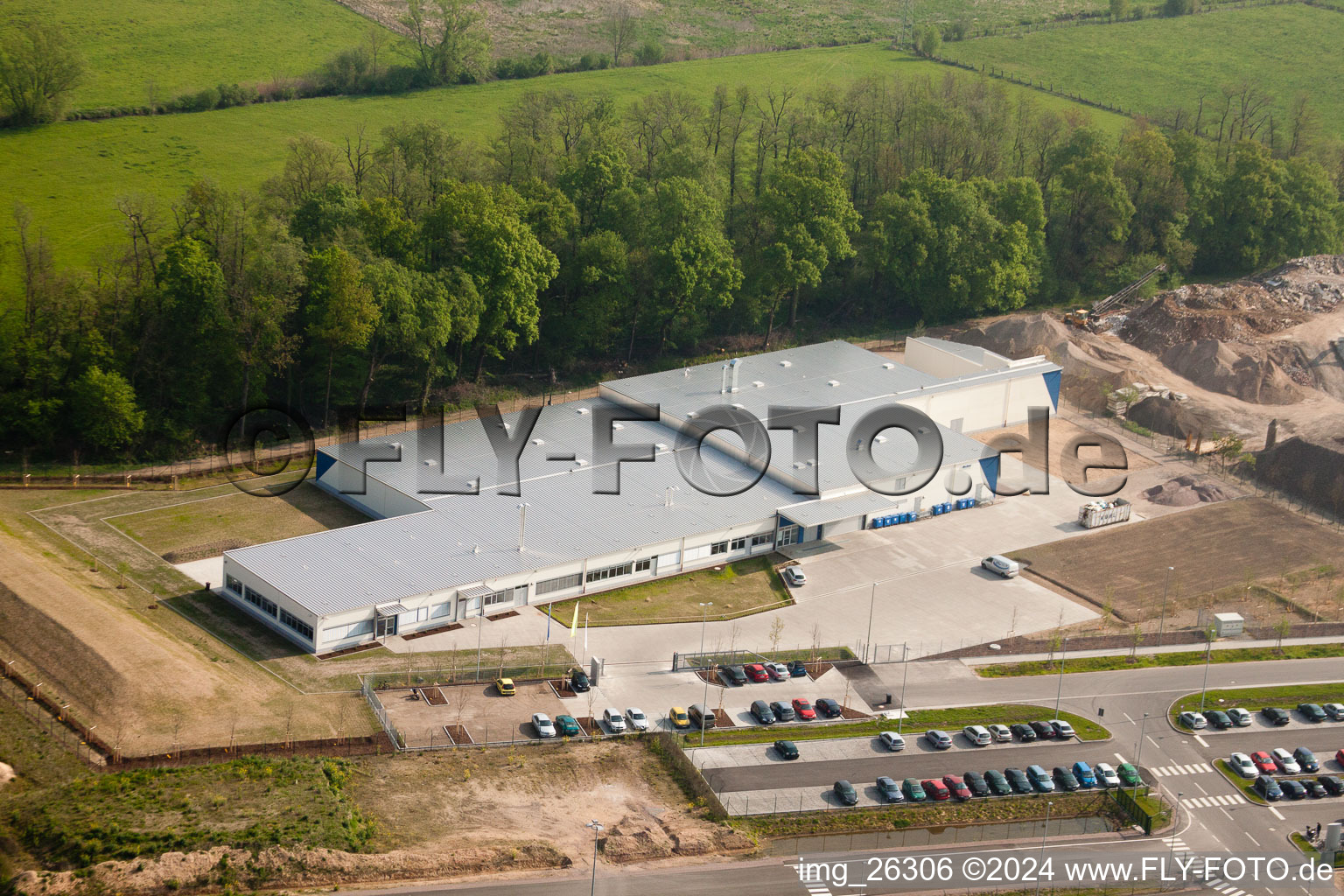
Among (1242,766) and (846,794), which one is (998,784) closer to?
(846,794)

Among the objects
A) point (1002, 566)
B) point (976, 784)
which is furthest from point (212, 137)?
point (976, 784)

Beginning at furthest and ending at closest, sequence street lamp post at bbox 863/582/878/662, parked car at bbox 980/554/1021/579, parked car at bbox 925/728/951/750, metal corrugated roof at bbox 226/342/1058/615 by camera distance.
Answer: parked car at bbox 980/554/1021/579
metal corrugated roof at bbox 226/342/1058/615
street lamp post at bbox 863/582/878/662
parked car at bbox 925/728/951/750

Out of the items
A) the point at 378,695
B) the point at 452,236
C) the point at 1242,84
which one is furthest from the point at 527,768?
the point at 1242,84

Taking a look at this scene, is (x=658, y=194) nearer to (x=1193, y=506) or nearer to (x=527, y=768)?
(x=1193, y=506)

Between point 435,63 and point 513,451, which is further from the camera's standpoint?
point 435,63

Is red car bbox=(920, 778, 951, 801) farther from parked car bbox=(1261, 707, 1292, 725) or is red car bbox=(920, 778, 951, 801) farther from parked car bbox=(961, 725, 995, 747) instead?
parked car bbox=(1261, 707, 1292, 725)

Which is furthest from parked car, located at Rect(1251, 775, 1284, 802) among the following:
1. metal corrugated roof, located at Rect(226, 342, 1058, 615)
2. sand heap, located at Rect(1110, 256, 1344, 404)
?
sand heap, located at Rect(1110, 256, 1344, 404)

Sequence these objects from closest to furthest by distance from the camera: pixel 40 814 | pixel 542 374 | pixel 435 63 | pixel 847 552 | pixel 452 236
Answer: pixel 40 814 < pixel 847 552 < pixel 452 236 < pixel 542 374 < pixel 435 63
